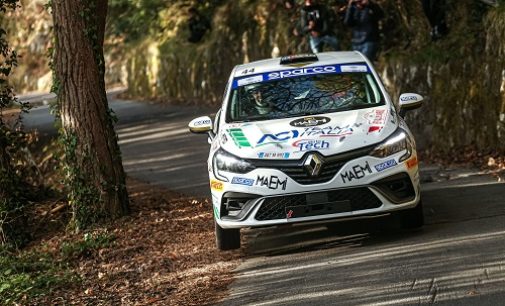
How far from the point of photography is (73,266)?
1000 centimetres

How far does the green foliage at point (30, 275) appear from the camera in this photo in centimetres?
882

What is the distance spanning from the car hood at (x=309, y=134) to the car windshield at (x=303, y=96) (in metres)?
0.25

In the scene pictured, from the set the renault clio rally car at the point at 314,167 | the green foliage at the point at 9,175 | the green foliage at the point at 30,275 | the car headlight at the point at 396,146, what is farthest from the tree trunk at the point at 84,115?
the car headlight at the point at 396,146

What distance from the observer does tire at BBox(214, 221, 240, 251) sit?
906 centimetres

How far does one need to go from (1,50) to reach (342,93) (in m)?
5.13

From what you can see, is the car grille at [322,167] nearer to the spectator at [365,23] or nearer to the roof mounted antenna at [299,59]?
the roof mounted antenna at [299,59]

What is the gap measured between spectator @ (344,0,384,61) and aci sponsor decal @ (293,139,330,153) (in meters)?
A: 9.61

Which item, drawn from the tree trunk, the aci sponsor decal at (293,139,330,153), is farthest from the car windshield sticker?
the tree trunk

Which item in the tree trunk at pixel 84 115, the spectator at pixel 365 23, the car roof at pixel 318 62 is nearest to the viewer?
the car roof at pixel 318 62

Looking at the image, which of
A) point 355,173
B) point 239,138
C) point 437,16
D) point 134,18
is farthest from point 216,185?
point 134,18

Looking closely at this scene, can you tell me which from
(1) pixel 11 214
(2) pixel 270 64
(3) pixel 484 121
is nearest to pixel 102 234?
(1) pixel 11 214

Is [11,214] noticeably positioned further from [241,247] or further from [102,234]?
[241,247]

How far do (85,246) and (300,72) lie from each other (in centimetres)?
313

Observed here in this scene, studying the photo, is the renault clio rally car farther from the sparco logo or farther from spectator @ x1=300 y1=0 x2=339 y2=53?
spectator @ x1=300 y1=0 x2=339 y2=53
